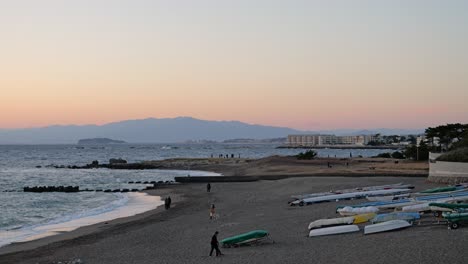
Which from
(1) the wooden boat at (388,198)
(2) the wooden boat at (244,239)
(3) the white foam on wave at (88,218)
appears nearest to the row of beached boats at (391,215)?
(2) the wooden boat at (244,239)

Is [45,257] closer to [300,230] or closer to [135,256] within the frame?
[135,256]

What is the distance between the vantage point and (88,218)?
1355 inches

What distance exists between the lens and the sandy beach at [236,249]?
1680cm

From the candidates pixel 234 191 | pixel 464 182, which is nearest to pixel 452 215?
pixel 464 182

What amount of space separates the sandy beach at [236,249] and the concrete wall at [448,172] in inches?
47.9

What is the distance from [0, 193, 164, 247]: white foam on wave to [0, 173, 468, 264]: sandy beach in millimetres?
1465

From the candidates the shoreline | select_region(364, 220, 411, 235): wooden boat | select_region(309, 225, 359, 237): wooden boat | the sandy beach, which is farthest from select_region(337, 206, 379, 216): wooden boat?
the shoreline

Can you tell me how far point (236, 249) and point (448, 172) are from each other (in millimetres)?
23042

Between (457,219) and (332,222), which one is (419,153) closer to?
(332,222)

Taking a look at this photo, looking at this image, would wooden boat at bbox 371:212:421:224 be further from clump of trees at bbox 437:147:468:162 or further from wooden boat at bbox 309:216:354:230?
clump of trees at bbox 437:147:468:162

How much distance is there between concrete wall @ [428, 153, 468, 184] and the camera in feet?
122

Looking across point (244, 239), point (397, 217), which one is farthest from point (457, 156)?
point (244, 239)

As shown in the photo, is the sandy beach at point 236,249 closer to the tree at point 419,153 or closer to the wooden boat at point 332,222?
the wooden boat at point 332,222

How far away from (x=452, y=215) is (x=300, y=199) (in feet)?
47.5
